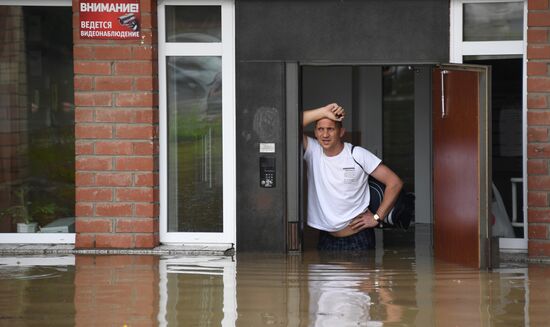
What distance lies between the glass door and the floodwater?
0.55 m

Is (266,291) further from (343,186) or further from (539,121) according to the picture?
(539,121)

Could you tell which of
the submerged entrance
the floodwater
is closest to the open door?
the floodwater

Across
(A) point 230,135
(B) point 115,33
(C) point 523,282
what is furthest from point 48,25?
(C) point 523,282

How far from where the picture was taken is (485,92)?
10.9 m

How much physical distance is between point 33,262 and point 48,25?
2.46m

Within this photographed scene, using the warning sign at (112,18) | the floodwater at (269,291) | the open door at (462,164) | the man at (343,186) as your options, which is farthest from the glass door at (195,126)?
the open door at (462,164)

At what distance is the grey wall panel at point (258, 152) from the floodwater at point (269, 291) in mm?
251

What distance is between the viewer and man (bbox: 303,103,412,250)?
39.4ft

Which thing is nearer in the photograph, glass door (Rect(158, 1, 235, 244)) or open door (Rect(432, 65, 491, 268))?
open door (Rect(432, 65, 491, 268))

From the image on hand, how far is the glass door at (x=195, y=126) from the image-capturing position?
12211 mm

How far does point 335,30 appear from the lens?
1206cm

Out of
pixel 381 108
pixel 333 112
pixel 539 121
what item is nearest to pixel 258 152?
pixel 333 112

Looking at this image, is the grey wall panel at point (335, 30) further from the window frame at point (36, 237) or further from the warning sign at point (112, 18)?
the window frame at point (36, 237)

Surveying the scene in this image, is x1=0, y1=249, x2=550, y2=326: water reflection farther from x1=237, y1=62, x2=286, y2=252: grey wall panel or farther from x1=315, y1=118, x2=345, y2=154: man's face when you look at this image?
x1=315, y1=118, x2=345, y2=154: man's face
